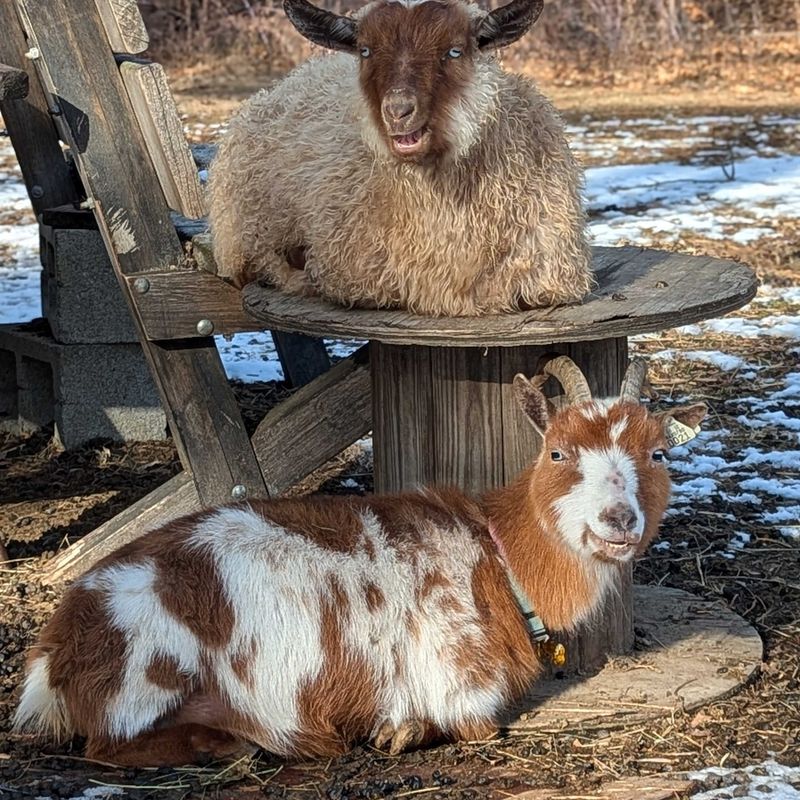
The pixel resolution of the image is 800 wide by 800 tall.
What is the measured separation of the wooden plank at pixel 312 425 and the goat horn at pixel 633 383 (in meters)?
1.44

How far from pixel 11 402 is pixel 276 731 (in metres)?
4.02

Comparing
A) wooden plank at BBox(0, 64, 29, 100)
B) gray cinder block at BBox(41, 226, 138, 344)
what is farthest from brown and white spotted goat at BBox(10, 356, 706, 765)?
gray cinder block at BBox(41, 226, 138, 344)

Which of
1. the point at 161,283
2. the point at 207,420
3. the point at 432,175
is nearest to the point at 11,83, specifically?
the point at 161,283

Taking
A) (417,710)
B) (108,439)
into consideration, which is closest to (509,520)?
(417,710)

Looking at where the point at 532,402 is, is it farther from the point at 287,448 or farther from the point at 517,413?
the point at 287,448

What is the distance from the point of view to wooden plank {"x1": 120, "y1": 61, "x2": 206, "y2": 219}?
5266 millimetres

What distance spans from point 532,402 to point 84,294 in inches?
137

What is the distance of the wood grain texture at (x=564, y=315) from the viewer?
400cm

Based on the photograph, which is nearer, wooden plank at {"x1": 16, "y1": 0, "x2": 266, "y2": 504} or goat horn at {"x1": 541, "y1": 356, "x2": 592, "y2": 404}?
goat horn at {"x1": 541, "y1": 356, "x2": 592, "y2": 404}

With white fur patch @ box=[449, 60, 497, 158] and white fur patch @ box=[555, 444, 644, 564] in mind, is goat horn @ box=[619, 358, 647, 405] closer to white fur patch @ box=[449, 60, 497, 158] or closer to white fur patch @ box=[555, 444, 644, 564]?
white fur patch @ box=[555, 444, 644, 564]

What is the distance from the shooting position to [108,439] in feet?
23.6

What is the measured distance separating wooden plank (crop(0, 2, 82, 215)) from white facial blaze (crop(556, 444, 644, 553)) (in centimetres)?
387

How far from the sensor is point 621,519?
3.86 m

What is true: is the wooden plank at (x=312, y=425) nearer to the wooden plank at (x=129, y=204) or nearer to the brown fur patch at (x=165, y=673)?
the wooden plank at (x=129, y=204)
